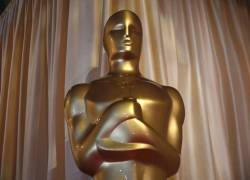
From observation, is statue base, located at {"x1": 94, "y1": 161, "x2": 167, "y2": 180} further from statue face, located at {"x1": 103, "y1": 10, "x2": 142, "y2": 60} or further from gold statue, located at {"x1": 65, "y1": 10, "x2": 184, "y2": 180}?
statue face, located at {"x1": 103, "y1": 10, "x2": 142, "y2": 60}

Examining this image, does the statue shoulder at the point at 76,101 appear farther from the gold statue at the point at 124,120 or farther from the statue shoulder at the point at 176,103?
the statue shoulder at the point at 176,103

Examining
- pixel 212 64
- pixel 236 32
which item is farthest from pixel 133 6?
pixel 236 32

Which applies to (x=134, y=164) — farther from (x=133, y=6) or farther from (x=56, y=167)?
(x=133, y=6)

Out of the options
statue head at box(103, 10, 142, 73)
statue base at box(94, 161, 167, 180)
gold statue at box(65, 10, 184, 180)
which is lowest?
statue base at box(94, 161, 167, 180)

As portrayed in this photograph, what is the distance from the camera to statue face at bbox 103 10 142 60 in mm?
780

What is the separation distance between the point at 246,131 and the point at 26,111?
2.26ft

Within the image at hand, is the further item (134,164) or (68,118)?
(68,118)

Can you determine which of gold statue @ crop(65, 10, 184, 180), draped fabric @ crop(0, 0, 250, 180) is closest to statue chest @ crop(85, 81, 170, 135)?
gold statue @ crop(65, 10, 184, 180)

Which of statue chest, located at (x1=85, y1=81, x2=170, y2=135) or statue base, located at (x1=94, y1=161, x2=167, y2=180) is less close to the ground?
statue chest, located at (x1=85, y1=81, x2=170, y2=135)

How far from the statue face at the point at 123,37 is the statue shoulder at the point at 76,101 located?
101 mm

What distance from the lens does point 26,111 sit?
3.71 feet

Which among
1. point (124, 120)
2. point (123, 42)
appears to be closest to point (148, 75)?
point (123, 42)

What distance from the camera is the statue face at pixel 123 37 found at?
780mm

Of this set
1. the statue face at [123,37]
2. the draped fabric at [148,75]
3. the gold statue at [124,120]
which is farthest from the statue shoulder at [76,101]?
the draped fabric at [148,75]
